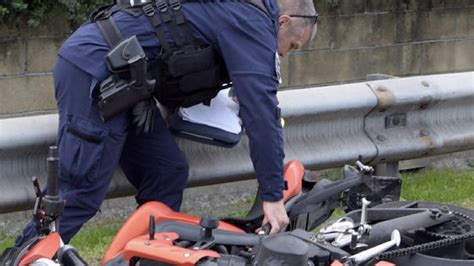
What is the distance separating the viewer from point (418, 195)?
238 inches

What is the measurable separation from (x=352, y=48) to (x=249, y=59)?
431 centimetres

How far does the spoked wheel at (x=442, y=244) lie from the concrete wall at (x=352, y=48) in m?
3.82

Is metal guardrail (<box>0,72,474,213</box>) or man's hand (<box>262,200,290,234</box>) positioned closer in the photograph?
man's hand (<box>262,200,290,234</box>)

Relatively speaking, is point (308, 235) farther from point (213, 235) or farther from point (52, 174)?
point (52, 174)

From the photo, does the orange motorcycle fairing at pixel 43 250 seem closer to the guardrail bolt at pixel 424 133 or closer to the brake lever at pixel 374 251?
the brake lever at pixel 374 251

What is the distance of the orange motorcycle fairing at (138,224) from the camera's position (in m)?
3.02

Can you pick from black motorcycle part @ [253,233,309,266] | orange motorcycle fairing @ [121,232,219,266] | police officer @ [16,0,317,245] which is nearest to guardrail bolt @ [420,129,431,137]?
police officer @ [16,0,317,245]

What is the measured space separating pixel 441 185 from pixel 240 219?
3.12 metres

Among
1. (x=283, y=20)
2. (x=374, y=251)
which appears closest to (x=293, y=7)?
(x=283, y=20)

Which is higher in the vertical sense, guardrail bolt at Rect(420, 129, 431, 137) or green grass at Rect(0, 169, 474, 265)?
guardrail bolt at Rect(420, 129, 431, 137)

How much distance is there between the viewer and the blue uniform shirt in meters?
3.67

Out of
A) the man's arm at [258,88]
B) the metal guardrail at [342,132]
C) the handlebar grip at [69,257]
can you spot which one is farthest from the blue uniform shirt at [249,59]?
the handlebar grip at [69,257]

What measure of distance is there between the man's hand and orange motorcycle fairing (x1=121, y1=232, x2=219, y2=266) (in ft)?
2.34

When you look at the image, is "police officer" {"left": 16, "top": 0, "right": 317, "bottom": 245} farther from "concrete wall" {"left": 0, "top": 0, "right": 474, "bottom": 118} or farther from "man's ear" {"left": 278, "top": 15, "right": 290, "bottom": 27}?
"concrete wall" {"left": 0, "top": 0, "right": 474, "bottom": 118}
